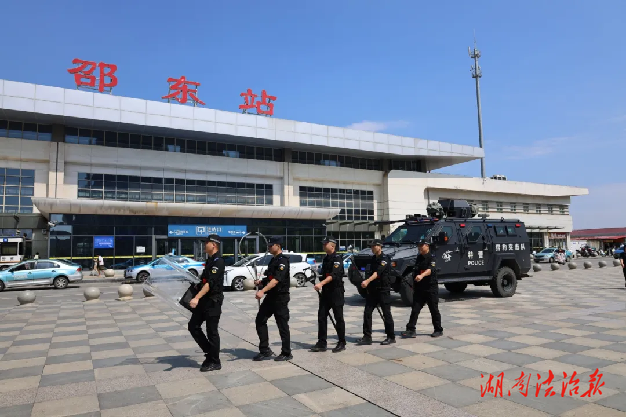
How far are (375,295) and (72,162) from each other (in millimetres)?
31181

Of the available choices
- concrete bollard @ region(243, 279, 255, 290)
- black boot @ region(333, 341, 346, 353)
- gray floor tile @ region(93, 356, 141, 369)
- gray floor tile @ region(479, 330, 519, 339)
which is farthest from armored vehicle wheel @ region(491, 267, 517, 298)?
gray floor tile @ region(93, 356, 141, 369)

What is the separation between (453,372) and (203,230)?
31.0m

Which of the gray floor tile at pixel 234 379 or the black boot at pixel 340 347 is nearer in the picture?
the gray floor tile at pixel 234 379

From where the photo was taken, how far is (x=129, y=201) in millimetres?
32594

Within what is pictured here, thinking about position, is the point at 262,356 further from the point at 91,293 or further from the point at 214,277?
the point at 91,293

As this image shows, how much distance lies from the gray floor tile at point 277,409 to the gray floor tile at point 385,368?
1460 millimetres

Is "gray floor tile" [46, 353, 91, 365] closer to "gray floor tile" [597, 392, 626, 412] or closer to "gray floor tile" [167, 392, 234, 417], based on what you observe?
"gray floor tile" [167, 392, 234, 417]

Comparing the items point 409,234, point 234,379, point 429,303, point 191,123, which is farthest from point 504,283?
point 191,123

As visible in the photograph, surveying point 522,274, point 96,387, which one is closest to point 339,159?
point 522,274

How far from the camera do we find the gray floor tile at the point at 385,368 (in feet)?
18.4

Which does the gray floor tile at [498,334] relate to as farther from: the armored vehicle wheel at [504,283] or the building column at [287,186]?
the building column at [287,186]

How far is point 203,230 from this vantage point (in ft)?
114

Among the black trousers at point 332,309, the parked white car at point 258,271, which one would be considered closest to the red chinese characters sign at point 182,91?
the parked white car at point 258,271

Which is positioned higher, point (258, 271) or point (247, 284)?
point (258, 271)
